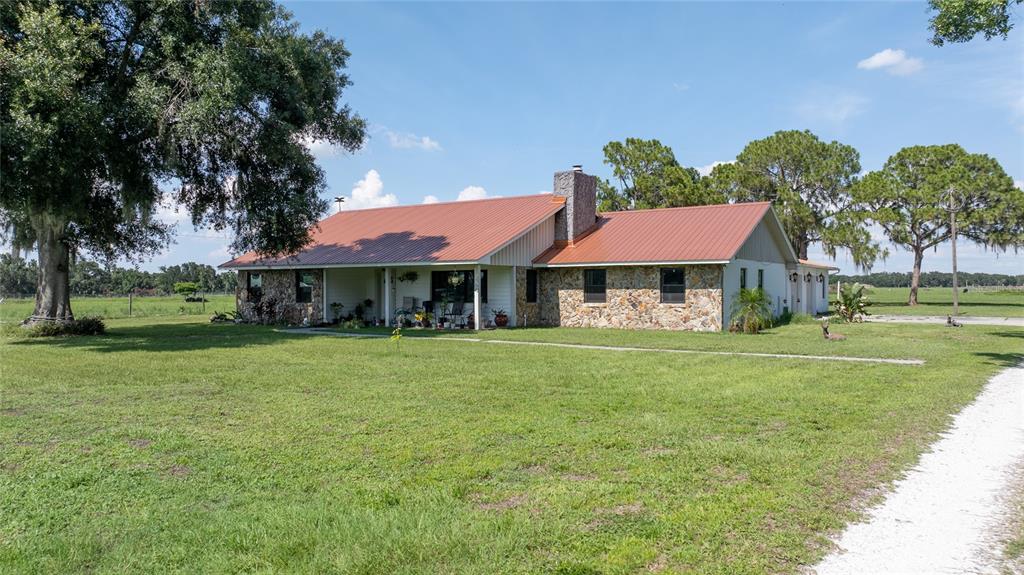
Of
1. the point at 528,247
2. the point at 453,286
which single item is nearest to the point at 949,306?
the point at 528,247

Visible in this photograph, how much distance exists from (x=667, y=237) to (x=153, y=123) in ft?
49.9

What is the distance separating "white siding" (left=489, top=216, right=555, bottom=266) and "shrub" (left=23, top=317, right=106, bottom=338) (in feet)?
37.9

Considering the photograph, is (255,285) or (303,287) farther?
(255,285)

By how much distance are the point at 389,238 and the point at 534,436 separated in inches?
753

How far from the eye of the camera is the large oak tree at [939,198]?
3862 cm

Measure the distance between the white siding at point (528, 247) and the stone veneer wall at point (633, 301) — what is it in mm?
945

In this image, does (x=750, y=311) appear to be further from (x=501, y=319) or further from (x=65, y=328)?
(x=65, y=328)

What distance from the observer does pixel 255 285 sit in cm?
2619

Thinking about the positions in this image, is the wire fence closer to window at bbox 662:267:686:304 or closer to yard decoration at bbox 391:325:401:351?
yard decoration at bbox 391:325:401:351

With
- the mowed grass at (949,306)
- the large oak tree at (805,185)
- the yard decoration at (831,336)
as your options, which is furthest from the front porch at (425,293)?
the large oak tree at (805,185)

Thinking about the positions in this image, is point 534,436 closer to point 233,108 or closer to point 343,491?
point 343,491

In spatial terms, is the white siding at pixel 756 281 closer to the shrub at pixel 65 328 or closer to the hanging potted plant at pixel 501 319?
the hanging potted plant at pixel 501 319

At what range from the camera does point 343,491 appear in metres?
4.65

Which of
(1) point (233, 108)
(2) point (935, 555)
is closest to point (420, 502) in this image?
(2) point (935, 555)
